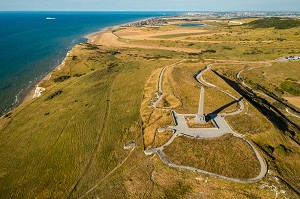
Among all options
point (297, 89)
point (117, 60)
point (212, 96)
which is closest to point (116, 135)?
point (212, 96)

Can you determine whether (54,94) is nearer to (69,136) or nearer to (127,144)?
(69,136)

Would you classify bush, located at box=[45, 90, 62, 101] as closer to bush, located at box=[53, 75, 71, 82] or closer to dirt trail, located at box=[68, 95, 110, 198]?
bush, located at box=[53, 75, 71, 82]

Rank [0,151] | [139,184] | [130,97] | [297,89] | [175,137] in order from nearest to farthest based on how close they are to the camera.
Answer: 1. [139,184]
2. [175,137]
3. [0,151]
4. [130,97]
5. [297,89]

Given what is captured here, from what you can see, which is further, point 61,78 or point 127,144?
point 61,78

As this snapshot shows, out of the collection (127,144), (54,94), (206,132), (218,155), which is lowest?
(54,94)

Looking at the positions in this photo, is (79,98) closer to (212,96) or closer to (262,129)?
(212,96)

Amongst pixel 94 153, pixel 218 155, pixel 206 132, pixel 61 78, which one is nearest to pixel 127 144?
pixel 94 153

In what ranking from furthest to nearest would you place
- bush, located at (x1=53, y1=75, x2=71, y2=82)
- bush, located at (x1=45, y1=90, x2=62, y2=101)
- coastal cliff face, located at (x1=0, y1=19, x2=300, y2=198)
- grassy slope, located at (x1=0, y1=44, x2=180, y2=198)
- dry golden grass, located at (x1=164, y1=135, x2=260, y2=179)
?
1. bush, located at (x1=53, y1=75, x2=71, y2=82)
2. bush, located at (x1=45, y1=90, x2=62, y2=101)
3. grassy slope, located at (x1=0, y1=44, x2=180, y2=198)
4. dry golden grass, located at (x1=164, y1=135, x2=260, y2=179)
5. coastal cliff face, located at (x1=0, y1=19, x2=300, y2=198)

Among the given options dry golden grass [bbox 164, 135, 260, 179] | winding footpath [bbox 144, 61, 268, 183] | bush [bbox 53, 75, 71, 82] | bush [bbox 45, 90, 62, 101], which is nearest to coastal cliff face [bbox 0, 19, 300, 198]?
dry golden grass [bbox 164, 135, 260, 179]

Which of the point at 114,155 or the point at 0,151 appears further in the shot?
the point at 0,151
